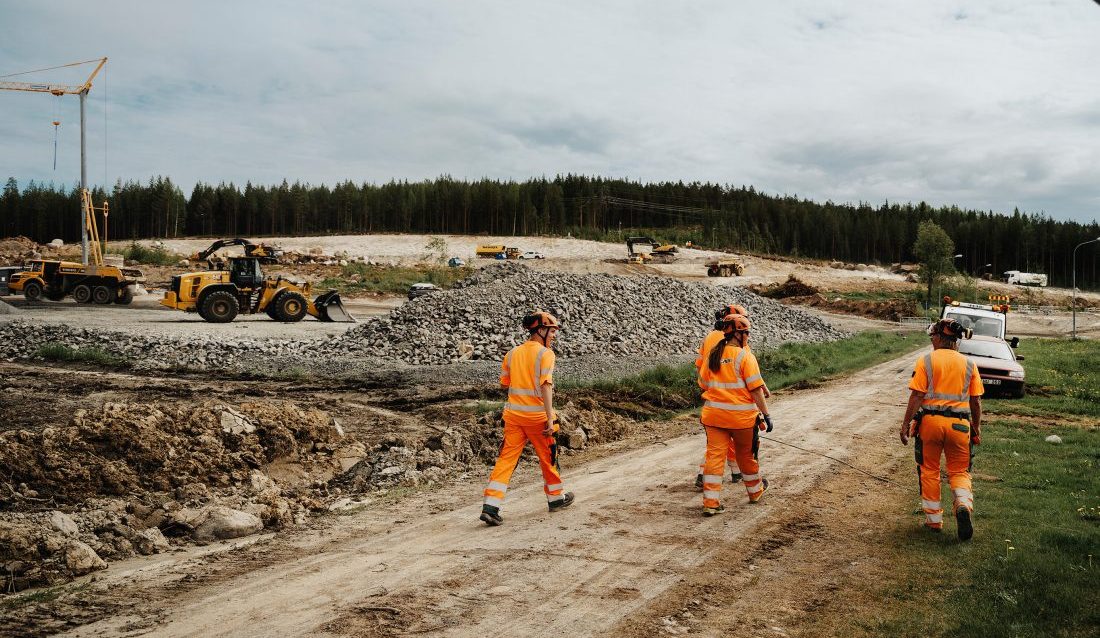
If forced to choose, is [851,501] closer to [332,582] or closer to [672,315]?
[332,582]

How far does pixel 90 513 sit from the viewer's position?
7.61m

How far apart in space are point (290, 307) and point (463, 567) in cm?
2675

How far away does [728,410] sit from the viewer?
761cm

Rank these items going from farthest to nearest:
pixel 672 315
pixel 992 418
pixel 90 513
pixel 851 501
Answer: pixel 672 315 < pixel 992 418 < pixel 851 501 < pixel 90 513

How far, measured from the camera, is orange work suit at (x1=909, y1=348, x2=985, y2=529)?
6.85 metres

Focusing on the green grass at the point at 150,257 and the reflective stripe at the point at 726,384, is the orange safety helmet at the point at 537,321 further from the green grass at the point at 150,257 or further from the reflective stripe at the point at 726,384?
the green grass at the point at 150,257

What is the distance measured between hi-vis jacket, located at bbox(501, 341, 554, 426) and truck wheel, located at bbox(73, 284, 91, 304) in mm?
38481

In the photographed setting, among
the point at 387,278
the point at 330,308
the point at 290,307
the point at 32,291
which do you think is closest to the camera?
the point at 290,307

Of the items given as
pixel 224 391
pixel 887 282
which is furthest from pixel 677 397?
pixel 887 282

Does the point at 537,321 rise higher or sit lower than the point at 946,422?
higher

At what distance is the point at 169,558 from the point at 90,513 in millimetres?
1423

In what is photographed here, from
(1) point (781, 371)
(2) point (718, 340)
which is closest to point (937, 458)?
(2) point (718, 340)

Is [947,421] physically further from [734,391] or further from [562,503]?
[562,503]

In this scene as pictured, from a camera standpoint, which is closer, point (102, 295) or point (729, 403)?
point (729, 403)
